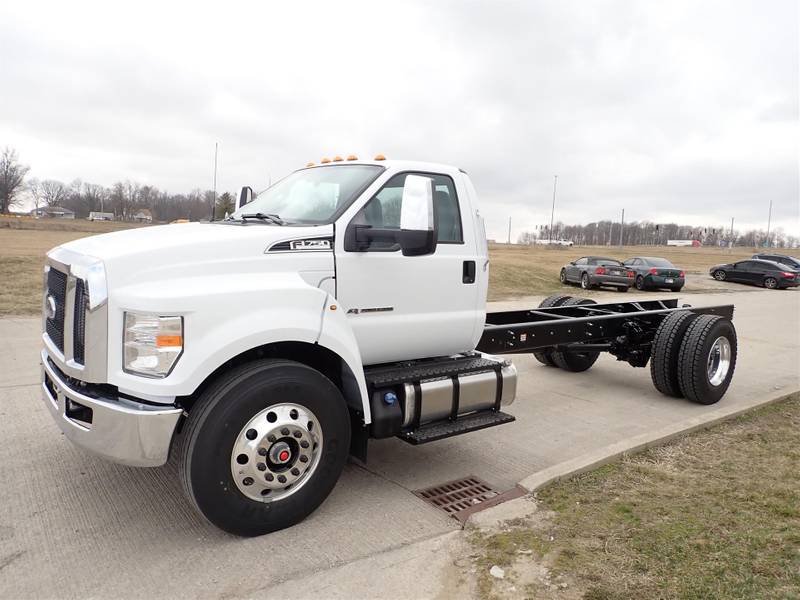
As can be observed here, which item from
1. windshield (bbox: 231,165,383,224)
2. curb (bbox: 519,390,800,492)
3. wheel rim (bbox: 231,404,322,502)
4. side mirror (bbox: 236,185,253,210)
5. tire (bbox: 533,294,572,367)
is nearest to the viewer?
wheel rim (bbox: 231,404,322,502)

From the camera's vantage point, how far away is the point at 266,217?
4.27 metres

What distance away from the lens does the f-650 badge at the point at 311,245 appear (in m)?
3.86

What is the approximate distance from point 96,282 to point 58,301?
65 centimetres

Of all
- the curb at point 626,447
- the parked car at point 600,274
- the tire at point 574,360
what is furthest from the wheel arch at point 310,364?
the parked car at point 600,274

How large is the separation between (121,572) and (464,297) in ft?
9.36

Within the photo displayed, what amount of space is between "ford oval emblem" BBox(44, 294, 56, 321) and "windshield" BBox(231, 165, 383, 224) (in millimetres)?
1410

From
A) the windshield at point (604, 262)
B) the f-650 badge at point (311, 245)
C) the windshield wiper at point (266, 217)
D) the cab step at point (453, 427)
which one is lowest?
the cab step at point (453, 427)

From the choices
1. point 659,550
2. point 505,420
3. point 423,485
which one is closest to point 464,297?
point 505,420

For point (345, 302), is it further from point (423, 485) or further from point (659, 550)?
point (659, 550)

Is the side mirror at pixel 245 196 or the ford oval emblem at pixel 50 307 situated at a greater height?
the side mirror at pixel 245 196

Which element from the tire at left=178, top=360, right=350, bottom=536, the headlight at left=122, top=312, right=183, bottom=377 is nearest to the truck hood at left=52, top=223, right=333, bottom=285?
the headlight at left=122, top=312, right=183, bottom=377

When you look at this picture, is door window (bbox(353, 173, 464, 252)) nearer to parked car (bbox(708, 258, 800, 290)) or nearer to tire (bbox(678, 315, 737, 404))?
tire (bbox(678, 315, 737, 404))

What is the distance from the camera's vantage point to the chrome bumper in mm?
3250

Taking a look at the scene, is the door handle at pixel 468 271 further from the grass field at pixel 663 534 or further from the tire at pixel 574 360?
the tire at pixel 574 360
